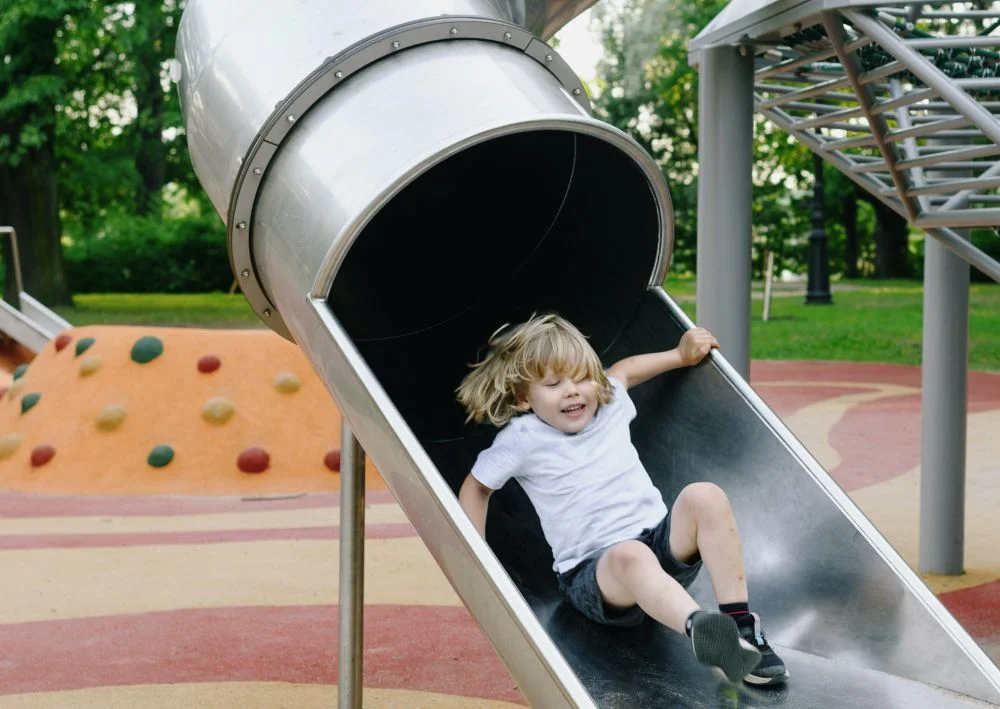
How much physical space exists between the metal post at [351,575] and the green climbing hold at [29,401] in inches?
241

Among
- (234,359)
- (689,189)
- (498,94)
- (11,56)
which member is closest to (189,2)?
(498,94)

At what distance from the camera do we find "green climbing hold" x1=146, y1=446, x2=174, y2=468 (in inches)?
310

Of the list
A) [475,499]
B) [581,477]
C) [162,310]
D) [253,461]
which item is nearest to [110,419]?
[253,461]

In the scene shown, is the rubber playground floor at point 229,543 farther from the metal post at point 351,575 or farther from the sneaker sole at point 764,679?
the sneaker sole at point 764,679

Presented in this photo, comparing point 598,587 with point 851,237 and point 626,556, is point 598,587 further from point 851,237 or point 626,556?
point 851,237

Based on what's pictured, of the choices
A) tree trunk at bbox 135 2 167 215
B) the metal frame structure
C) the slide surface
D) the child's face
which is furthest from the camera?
tree trunk at bbox 135 2 167 215

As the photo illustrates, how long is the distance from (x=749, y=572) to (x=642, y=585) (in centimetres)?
37

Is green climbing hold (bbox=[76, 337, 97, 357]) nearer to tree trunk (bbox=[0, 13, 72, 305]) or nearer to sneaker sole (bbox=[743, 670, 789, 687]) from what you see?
sneaker sole (bbox=[743, 670, 789, 687])

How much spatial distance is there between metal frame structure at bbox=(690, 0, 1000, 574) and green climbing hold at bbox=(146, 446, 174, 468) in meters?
4.56

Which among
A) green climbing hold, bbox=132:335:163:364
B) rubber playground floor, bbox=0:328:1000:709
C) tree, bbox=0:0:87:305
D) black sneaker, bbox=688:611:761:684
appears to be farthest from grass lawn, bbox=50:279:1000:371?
black sneaker, bbox=688:611:761:684

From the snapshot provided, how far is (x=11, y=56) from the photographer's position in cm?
1816

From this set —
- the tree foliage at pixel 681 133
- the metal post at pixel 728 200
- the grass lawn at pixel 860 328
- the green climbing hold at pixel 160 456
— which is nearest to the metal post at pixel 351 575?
the metal post at pixel 728 200

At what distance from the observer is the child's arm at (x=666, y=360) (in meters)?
3.21

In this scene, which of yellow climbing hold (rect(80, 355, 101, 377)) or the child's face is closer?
the child's face
